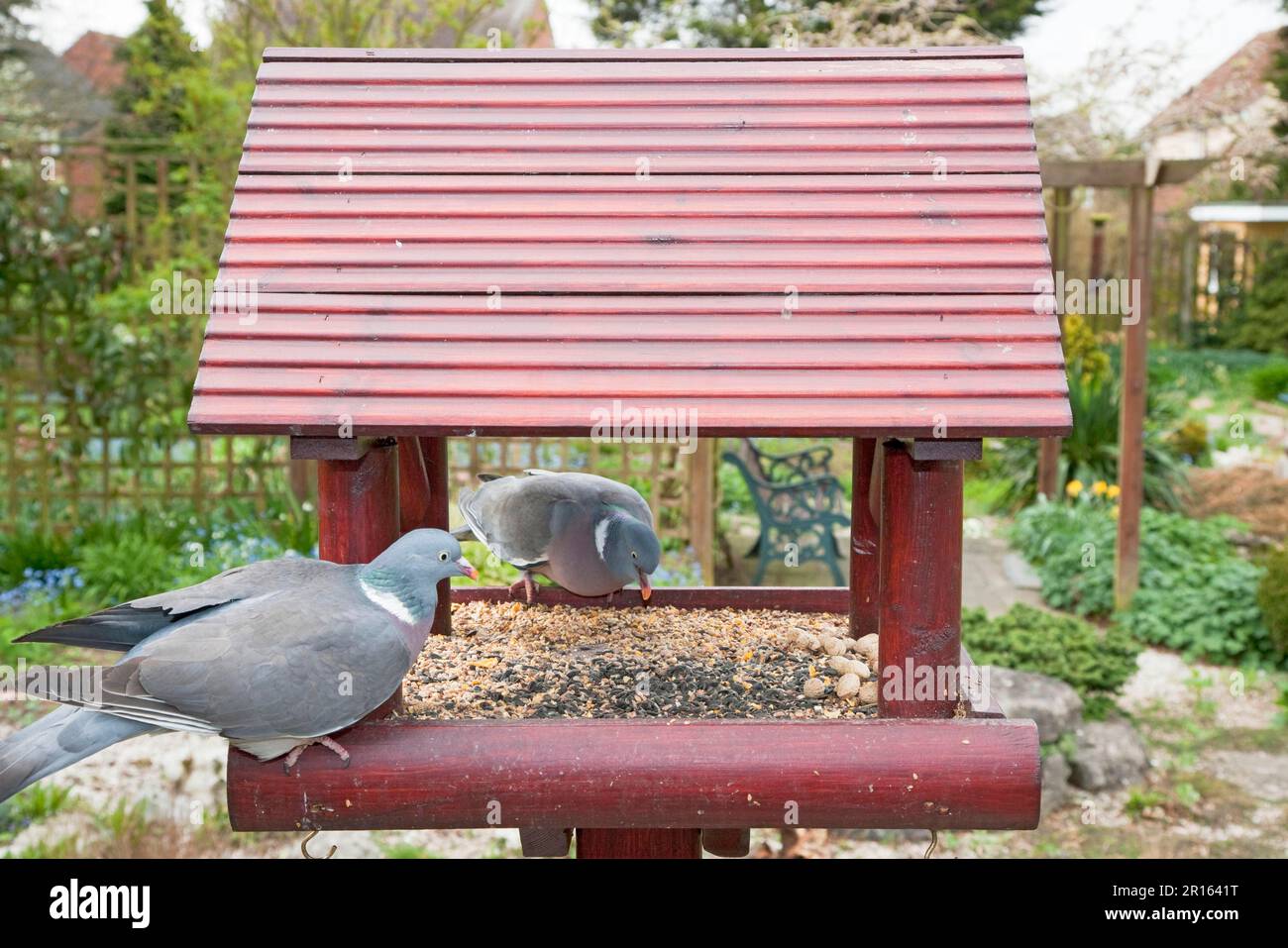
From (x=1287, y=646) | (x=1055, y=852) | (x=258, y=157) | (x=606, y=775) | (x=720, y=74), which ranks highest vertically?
(x=720, y=74)

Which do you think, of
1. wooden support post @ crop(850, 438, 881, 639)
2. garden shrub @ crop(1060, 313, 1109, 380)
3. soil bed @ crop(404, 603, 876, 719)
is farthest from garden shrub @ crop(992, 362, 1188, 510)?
soil bed @ crop(404, 603, 876, 719)

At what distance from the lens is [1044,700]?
586 centimetres

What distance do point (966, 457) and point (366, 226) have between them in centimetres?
121

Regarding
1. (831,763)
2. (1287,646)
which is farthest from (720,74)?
(1287,646)

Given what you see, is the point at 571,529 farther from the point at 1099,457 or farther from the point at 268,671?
the point at 1099,457

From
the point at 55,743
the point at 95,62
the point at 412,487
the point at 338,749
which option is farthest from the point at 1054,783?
the point at 95,62

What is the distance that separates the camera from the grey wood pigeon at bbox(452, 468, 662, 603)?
2.84 meters

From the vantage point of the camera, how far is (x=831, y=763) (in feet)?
7.27

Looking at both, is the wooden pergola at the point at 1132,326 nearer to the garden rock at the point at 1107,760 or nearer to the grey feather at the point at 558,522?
Result: the garden rock at the point at 1107,760

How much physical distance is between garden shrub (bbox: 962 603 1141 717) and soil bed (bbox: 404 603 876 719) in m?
3.03

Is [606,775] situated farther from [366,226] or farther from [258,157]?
[258,157]
